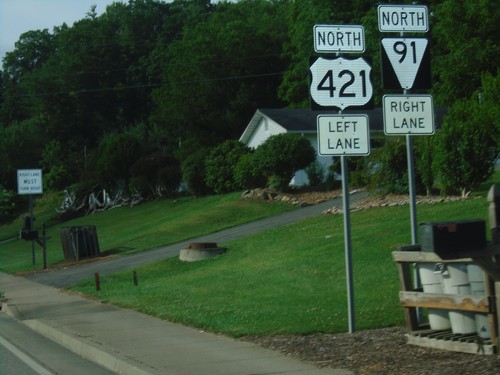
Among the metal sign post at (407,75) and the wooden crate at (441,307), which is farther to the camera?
the metal sign post at (407,75)

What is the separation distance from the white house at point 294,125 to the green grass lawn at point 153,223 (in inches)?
205

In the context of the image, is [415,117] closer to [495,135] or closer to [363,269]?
[363,269]

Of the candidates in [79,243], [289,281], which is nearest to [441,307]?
[289,281]

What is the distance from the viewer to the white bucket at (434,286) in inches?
364

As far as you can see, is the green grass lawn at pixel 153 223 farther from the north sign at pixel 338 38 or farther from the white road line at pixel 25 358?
the north sign at pixel 338 38

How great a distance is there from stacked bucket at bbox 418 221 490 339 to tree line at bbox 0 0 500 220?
45.4ft

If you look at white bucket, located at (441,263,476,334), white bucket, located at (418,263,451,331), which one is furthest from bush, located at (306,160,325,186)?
white bucket, located at (441,263,476,334)

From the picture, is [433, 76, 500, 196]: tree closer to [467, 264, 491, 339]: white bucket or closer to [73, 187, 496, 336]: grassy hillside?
[73, 187, 496, 336]: grassy hillside

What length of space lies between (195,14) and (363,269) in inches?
3174

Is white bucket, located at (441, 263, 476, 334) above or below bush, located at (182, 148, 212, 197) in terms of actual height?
below

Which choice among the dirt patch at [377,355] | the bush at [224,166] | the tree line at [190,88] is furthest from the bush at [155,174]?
the dirt patch at [377,355]

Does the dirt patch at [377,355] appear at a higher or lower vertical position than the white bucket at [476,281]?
lower

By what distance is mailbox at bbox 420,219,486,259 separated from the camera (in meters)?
8.02

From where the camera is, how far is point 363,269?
49.6 feet
